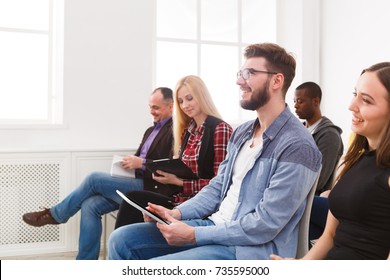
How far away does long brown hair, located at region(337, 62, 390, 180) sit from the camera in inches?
47.2

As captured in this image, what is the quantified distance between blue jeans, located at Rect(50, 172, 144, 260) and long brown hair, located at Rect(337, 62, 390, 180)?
5.52 ft

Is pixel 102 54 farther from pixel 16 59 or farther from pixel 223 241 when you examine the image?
pixel 223 241

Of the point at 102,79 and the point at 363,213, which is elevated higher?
the point at 102,79

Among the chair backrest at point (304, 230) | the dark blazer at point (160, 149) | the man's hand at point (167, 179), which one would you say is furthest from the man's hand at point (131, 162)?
the chair backrest at point (304, 230)

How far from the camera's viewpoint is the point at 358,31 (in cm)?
364

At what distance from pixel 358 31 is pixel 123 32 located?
1.90m

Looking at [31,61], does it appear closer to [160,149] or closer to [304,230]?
[160,149]

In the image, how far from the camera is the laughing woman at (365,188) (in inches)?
46.4

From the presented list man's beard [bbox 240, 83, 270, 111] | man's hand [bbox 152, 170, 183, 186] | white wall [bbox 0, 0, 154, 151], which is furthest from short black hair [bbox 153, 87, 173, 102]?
man's beard [bbox 240, 83, 270, 111]

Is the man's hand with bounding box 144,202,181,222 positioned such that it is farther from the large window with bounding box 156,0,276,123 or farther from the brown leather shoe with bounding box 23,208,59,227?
the large window with bounding box 156,0,276,123

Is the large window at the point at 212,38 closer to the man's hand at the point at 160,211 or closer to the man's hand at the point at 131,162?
the man's hand at the point at 131,162

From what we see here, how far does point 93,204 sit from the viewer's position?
284 centimetres

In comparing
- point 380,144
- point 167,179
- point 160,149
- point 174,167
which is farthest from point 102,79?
point 380,144

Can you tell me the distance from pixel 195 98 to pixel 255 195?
1099 millimetres
